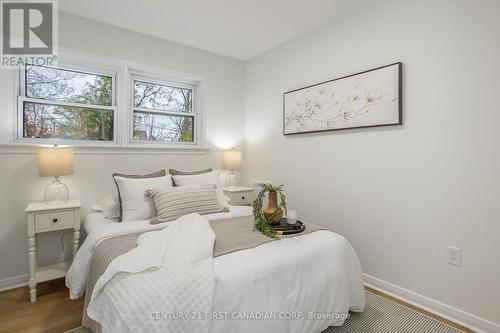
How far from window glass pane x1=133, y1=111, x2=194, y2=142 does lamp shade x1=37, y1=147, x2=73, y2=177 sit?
0.89 meters

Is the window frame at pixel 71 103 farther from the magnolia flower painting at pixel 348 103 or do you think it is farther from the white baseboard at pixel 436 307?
the white baseboard at pixel 436 307

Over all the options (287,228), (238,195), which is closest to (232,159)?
(238,195)

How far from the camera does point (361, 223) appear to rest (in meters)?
2.46

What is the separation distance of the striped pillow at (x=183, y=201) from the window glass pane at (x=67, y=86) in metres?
1.32

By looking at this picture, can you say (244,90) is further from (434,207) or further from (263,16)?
(434,207)

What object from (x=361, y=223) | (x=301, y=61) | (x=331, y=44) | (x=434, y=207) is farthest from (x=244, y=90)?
(x=434, y=207)

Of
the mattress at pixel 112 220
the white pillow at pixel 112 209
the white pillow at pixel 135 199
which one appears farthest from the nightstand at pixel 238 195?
the white pillow at pixel 112 209

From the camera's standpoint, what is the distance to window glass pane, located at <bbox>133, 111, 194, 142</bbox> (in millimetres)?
3131

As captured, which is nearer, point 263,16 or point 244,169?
point 263,16

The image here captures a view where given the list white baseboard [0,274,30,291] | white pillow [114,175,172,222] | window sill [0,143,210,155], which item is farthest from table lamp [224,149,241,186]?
white baseboard [0,274,30,291]

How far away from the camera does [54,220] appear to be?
217 centimetres

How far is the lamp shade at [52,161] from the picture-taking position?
7.31 feet

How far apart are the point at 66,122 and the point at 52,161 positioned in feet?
2.04

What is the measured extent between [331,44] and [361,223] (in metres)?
1.81
